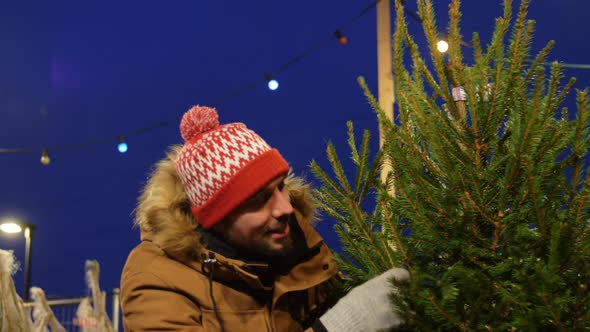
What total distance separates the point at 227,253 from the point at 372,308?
0.71 m

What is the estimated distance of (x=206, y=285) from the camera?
2.10 meters

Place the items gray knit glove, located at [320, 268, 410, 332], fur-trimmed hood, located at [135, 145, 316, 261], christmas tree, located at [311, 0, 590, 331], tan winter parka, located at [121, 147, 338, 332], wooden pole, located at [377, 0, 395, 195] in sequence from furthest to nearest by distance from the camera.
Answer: wooden pole, located at [377, 0, 395, 195]
fur-trimmed hood, located at [135, 145, 316, 261]
tan winter parka, located at [121, 147, 338, 332]
gray knit glove, located at [320, 268, 410, 332]
christmas tree, located at [311, 0, 590, 331]

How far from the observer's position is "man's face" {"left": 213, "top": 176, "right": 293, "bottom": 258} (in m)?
2.09

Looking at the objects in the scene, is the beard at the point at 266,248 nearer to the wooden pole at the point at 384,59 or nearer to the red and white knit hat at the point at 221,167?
the red and white knit hat at the point at 221,167

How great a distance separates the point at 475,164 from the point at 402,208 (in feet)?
0.73

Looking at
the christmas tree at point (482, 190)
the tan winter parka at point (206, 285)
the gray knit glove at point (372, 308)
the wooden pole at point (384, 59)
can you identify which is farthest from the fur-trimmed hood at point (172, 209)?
the wooden pole at point (384, 59)

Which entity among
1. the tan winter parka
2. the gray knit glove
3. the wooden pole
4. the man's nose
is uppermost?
the wooden pole

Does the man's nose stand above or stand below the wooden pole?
below

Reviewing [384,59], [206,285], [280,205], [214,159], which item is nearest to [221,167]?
[214,159]

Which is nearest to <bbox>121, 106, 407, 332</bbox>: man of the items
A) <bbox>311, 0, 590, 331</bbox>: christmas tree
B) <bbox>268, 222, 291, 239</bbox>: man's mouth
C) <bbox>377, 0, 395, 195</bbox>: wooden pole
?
<bbox>268, 222, 291, 239</bbox>: man's mouth

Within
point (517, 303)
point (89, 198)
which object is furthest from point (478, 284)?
point (89, 198)

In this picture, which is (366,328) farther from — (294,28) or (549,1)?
(294,28)

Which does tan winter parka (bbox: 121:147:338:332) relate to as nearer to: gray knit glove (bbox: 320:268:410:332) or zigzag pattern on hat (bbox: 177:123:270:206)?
zigzag pattern on hat (bbox: 177:123:270:206)

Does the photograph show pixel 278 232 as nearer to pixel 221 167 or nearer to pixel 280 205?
pixel 280 205
